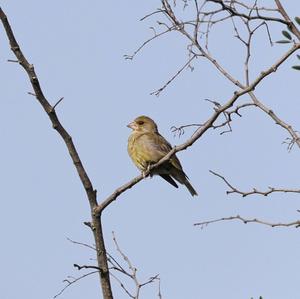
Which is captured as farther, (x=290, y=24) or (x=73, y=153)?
(x=73, y=153)

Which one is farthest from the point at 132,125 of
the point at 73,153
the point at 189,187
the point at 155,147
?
the point at 73,153

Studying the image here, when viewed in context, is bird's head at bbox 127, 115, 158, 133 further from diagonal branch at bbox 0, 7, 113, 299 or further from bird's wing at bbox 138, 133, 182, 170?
diagonal branch at bbox 0, 7, 113, 299

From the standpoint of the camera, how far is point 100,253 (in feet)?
13.3

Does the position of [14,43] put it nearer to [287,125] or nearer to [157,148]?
[287,125]

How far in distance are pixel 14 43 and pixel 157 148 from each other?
478 cm

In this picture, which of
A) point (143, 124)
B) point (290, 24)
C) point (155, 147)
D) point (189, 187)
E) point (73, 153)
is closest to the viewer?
point (290, 24)

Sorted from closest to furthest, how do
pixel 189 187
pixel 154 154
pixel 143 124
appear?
pixel 154 154 < pixel 189 187 < pixel 143 124

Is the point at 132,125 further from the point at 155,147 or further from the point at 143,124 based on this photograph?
the point at 155,147

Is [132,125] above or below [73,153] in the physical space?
above

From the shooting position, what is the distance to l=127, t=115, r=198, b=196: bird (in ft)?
27.4

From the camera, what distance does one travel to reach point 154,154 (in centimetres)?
836

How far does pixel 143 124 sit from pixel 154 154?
1055 millimetres

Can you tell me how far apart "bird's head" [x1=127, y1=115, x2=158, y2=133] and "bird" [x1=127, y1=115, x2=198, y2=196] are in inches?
3.3

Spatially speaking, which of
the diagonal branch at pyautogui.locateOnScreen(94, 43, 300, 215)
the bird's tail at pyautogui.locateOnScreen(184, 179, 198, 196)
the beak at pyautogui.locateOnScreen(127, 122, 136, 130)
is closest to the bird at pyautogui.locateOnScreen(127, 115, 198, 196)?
the bird's tail at pyautogui.locateOnScreen(184, 179, 198, 196)
